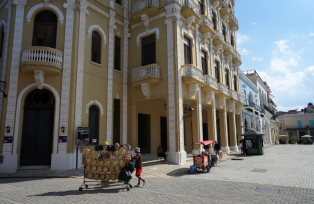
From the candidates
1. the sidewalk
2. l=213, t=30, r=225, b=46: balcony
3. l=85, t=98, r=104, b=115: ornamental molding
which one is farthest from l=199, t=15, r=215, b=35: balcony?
the sidewalk

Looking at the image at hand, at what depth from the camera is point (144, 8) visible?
16.1m

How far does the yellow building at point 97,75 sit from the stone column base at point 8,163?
0.05 metres

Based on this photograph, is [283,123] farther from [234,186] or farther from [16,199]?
[16,199]

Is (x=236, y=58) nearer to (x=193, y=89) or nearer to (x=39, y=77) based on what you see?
(x=193, y=89)

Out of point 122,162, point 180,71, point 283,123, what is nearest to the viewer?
point 122,162

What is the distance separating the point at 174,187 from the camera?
27.9ft

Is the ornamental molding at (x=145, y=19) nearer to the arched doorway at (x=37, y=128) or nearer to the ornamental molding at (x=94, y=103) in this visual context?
the ornamental molding at (x=94, y=103)

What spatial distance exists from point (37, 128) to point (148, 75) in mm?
7756

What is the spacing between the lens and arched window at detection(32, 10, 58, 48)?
44.9 ft

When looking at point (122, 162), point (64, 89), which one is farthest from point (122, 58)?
point (122, 162)

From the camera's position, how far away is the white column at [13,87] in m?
12.2

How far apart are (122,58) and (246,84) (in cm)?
2347

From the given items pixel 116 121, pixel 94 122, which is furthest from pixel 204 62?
pixel 94 122

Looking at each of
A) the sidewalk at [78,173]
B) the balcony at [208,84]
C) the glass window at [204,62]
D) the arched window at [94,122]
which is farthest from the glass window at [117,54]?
the sidewalk at [78,173]
